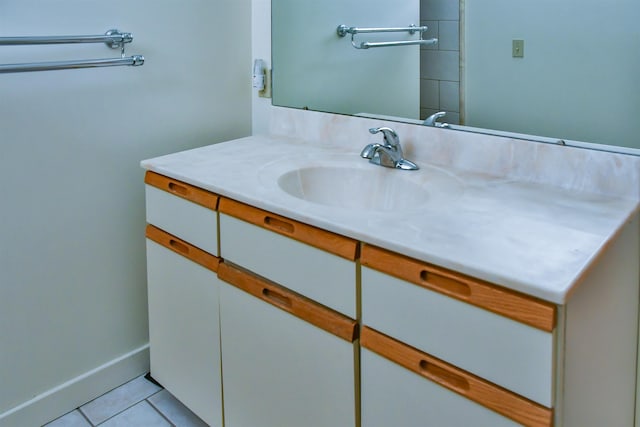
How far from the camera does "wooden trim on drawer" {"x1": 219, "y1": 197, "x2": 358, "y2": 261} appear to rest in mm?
1223

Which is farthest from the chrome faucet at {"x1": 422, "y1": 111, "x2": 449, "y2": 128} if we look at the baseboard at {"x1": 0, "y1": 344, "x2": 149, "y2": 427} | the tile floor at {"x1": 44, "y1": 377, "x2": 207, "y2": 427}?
the baseboard at {"x1": 0, "y1": 344, "x2": 149, "y2": 427}

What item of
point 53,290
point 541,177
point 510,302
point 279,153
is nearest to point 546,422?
point 510,302

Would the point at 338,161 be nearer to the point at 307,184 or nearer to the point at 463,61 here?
the point at 307,184

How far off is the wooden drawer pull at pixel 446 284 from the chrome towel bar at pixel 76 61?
1.11 meters

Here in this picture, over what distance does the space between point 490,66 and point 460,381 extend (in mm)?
818

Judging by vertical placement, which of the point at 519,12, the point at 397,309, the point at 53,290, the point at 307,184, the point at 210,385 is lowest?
the point at 210,385

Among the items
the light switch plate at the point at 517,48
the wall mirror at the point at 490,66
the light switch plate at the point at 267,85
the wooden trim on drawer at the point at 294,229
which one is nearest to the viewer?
→ the wooden trim on drawer at the point at 294,229

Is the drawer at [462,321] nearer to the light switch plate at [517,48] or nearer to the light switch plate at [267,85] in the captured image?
the light switch plate at [517,48]

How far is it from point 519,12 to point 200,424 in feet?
4.85

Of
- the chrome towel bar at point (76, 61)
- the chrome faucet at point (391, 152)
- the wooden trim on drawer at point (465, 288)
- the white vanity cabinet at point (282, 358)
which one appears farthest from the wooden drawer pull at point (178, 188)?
the wooden trim on drawer at point (465, 288)

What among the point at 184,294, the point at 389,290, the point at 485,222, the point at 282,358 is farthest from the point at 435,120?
the point at 184,294

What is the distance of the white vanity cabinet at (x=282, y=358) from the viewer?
4.22 feet

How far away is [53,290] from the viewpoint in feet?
5.98

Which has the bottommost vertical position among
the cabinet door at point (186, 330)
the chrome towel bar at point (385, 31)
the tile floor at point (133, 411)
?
the tile floor at point (133, 411)
